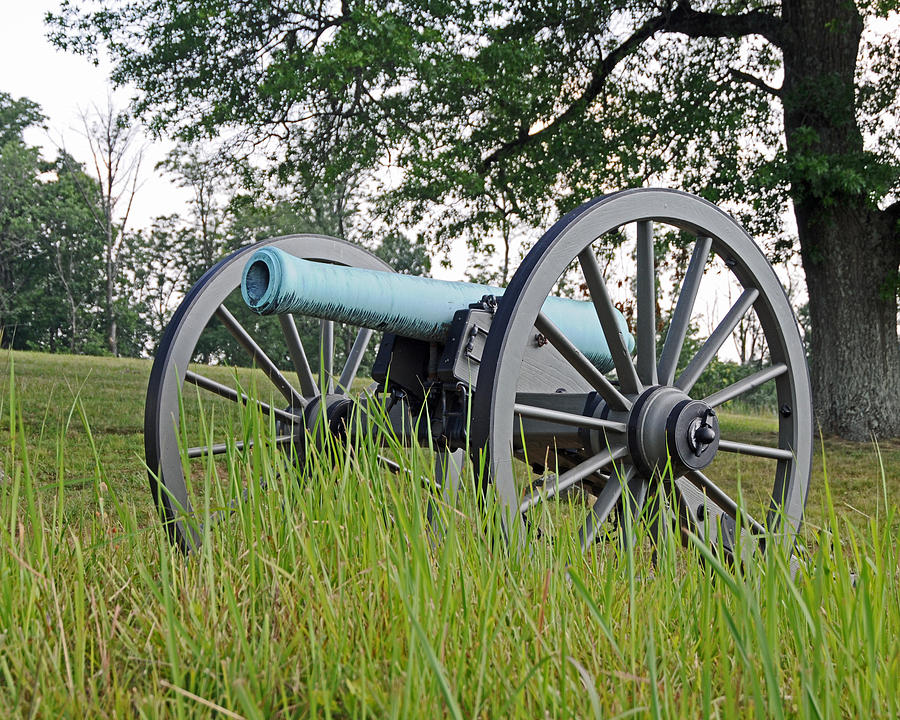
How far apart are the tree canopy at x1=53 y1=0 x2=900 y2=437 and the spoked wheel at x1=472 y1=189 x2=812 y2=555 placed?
6391mm

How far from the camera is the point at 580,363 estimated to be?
322 cm

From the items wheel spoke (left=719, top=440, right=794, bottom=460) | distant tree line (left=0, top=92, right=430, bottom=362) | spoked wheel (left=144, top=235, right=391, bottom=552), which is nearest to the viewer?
spoked wheel (left=144, top=235, right=391, bottom=552)

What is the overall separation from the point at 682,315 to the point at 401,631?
2.44 metres

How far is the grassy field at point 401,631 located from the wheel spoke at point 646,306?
4.58 feet

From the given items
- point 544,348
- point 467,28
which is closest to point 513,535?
point 544,348

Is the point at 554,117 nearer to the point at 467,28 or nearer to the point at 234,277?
the point at 467,28

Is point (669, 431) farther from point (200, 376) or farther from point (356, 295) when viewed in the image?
point (200, 376)

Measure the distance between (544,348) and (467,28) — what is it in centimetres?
800

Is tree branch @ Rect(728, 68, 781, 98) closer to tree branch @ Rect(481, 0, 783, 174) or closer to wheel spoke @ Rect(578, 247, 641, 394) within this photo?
tree branch @ Rect(481, 0, 783, 174)

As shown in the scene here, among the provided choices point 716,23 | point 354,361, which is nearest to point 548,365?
point 354,361

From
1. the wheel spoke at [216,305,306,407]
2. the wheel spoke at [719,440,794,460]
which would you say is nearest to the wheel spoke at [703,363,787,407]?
the wheel spoke at [719,440,794,460]

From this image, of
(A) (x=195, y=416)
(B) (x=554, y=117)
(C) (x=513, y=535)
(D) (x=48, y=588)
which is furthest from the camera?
(B) (x=554, y=117)

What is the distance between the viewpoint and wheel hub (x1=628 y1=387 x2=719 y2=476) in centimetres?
334

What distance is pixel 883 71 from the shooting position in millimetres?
11227
